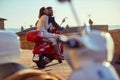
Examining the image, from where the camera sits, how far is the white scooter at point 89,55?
3.45 feet

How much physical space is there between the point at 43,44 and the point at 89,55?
6.50 meters

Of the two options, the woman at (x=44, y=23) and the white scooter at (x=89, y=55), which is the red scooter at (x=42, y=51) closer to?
the woman at (x=44, y=23)

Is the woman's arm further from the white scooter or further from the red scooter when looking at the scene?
the white scooter

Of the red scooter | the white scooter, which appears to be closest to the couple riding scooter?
the red scooter

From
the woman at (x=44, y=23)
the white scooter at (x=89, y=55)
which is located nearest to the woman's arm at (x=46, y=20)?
the woman at (x=44, y=23)

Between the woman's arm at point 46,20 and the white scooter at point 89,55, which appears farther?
the woman's arm at point 46,20

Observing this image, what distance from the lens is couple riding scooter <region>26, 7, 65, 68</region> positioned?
282 inches

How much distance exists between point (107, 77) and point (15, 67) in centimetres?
51

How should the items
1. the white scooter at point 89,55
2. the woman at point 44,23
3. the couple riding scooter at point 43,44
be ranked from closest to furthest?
the white scooter at point 89,55, the couple riding scooter at point 43,44, the woman at point 44,23

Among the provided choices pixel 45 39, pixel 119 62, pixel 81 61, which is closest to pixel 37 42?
pixel 45 39

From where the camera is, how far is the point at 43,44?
7547 mm

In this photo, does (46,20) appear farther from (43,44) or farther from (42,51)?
(42,51)

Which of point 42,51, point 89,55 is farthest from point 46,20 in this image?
point 89,55

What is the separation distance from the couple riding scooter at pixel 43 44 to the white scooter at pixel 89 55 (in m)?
6.01
